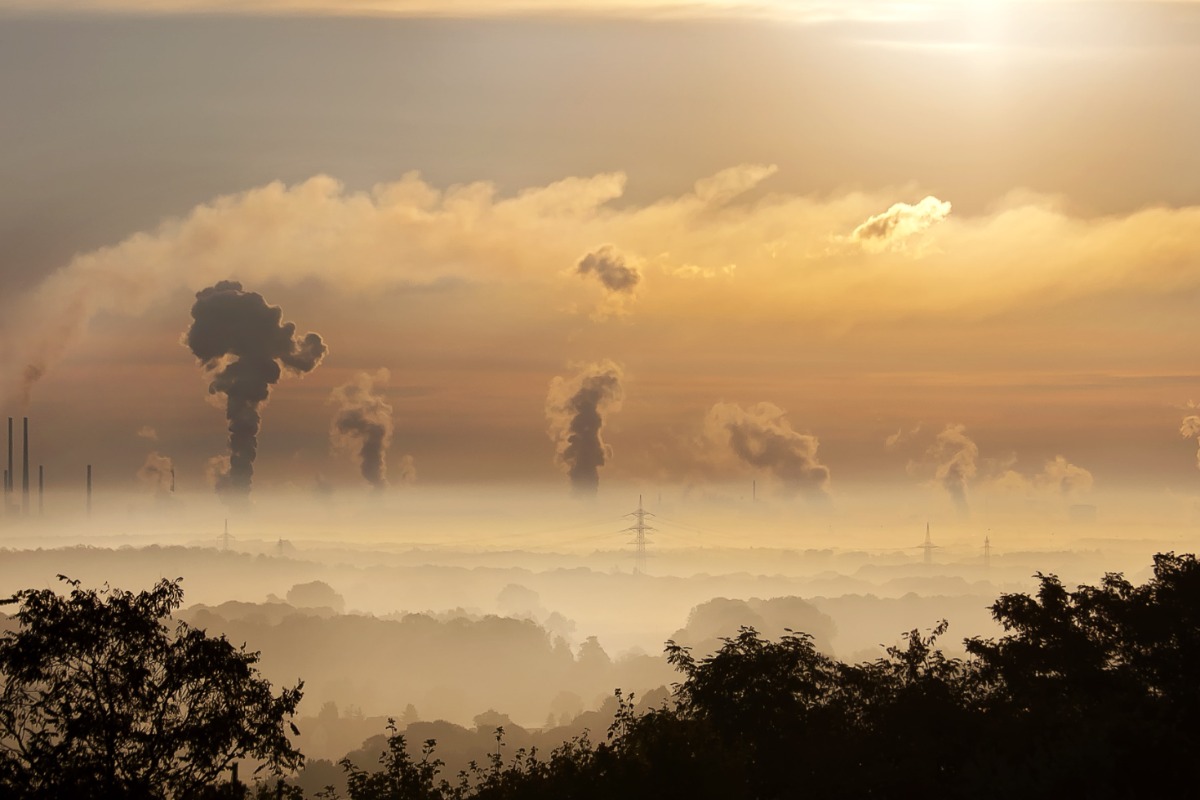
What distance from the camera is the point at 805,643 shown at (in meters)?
64.0

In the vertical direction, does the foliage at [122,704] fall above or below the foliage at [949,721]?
above

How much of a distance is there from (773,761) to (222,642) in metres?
21.8

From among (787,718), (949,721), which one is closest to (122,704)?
(949,721)

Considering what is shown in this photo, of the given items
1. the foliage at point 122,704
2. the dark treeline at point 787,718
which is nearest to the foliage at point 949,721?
the dark treeline at point 787,718

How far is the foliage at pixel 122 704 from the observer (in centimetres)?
3300

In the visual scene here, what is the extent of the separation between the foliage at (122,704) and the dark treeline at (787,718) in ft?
0.17

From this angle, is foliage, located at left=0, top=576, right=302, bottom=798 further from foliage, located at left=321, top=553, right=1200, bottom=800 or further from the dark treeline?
foliage, located at left=321, top=553, right=1200, bottom=800

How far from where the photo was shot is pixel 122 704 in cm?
3397

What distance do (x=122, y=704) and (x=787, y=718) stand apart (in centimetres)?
2781

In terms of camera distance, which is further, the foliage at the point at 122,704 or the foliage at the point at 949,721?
the foliage at the point at 949,721

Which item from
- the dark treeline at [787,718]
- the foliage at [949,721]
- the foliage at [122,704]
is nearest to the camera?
the foliage at [122,704]

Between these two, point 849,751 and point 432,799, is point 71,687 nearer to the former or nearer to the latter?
point 432,799

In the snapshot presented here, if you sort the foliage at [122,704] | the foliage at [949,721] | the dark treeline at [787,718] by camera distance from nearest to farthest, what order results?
the foliage at [122,704], the dark treeline at [787,718], the foliage at [949,721]

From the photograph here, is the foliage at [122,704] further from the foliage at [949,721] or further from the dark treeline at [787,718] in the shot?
the foliage at [949,721]
